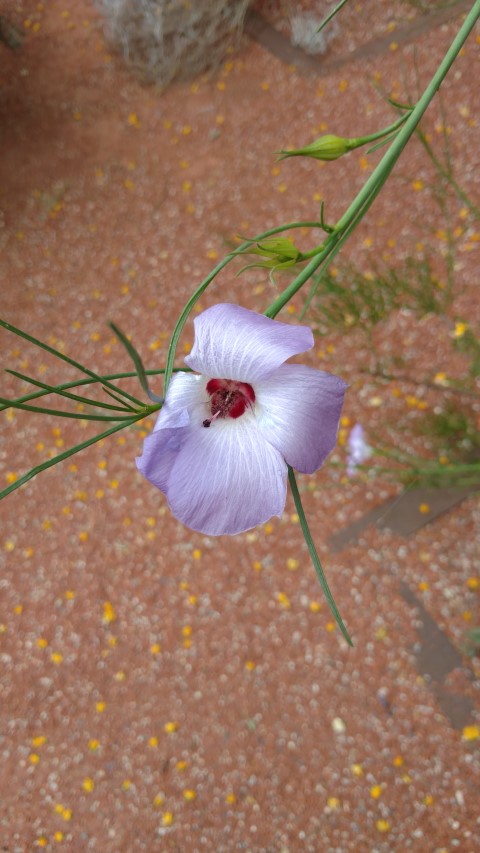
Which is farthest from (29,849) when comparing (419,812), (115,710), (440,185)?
(440,185)

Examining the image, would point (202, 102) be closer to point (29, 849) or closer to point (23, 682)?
point (23, 682)

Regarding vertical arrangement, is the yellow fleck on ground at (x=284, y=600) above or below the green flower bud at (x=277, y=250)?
below

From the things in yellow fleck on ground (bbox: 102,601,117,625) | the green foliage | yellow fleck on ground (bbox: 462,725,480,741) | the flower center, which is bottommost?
yellow fleck on ground (bbox: 462,725,480,741)

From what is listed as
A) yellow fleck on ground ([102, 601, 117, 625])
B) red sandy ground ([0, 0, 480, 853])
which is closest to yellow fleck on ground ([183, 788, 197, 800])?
red sandy ground ([0, 0, 480, 853])

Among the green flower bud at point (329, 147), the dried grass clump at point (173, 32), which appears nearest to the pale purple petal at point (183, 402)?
the green flower bud at point (329, 147)

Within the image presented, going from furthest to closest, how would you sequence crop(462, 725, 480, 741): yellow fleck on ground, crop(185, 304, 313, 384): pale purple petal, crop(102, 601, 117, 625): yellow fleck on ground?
crop(102, 601, 117, 625): yellow fleck on ground
crop(462, 725, 480, 741): yellow fleck on ground
crop(185, 304, 313, 384): pale purple petal

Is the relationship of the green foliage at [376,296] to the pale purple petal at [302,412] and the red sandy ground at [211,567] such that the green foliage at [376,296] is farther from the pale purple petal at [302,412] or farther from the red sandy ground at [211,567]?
the pale purple petal at [302,412]

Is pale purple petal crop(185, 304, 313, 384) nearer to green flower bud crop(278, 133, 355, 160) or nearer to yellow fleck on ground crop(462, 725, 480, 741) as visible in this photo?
green flower bud crop(278, 133, 355, 160)
